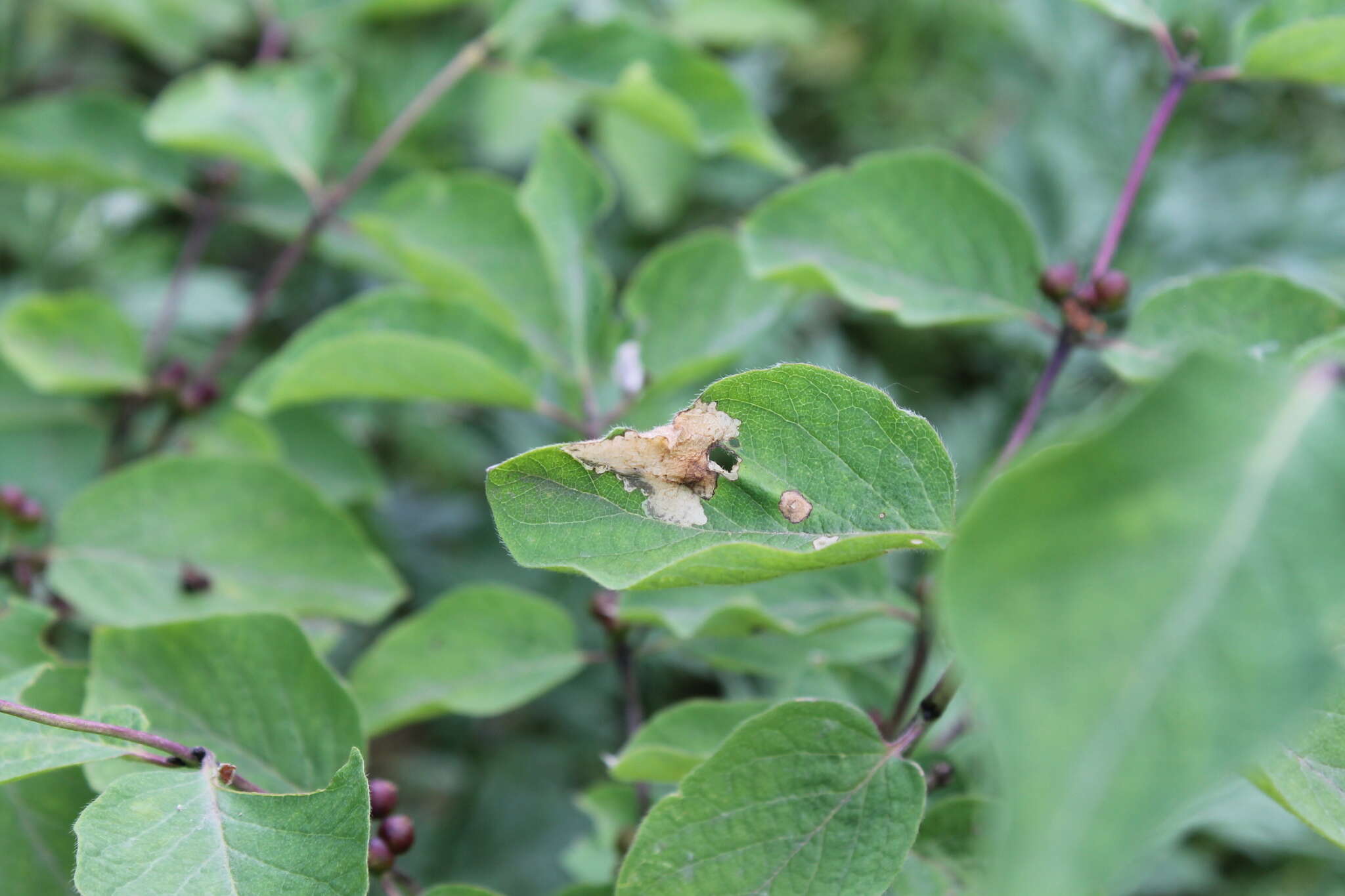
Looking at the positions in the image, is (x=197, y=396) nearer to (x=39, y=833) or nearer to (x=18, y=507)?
(x=18, y=507)

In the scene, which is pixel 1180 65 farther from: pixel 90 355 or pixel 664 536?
pixel 90 355

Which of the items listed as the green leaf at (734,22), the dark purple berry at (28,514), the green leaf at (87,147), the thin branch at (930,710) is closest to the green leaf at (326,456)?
the dark purple berry at (28,514)

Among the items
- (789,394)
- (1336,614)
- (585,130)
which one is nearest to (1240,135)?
(585,130)

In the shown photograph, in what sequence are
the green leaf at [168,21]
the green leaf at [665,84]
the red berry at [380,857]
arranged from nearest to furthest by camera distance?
the red berry at [380,857] < the green leaf at [665,84] < the green leaf at [168,21]

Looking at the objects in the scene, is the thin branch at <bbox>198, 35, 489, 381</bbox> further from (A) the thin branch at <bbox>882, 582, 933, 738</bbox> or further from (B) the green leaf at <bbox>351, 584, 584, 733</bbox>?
(A) the thin branch at <bbox>882, 582, 933, 738</bbox>

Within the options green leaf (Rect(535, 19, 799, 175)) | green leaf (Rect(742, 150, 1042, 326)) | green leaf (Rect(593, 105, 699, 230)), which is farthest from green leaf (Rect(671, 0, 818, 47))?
green leaf (Rect(742, 150, 1042, 326))

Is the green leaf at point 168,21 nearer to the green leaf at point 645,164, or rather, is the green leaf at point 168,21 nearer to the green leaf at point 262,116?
the green leaf at point 262,116

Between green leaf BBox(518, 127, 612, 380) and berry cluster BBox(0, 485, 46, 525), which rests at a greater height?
green leaf BBox(518, 127, 612, 380)
